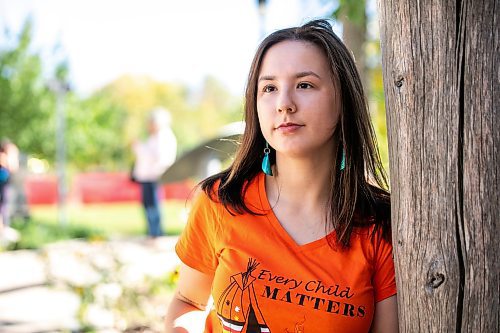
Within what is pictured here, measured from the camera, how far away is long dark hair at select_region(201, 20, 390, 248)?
77.9 inches

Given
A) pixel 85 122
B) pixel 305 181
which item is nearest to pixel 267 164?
pixel 305 181

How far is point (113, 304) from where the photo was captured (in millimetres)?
4402

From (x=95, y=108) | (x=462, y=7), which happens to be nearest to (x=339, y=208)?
(x=462, y=7)

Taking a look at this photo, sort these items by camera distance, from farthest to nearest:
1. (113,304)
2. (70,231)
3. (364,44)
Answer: (70,231)
(364,44)
(113,304)

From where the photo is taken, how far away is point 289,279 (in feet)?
6.22

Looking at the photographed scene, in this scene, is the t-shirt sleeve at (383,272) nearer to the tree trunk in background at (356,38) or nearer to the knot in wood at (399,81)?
the knot in wood at (399,81)

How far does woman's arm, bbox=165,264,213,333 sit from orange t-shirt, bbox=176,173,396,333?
5.0 inches

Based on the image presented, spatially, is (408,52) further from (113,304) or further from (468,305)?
(113,304)

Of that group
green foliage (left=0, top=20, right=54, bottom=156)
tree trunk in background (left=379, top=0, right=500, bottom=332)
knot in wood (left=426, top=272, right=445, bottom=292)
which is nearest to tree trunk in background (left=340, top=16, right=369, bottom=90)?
tree trunk in background (left=379, top=0, right=500, bottom=332)

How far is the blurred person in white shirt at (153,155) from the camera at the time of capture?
29.4ft

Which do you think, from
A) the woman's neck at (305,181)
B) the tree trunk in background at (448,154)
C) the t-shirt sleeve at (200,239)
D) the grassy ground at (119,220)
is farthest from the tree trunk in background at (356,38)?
the tree trunk in background at (448,154)

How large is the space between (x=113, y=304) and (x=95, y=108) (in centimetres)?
1842

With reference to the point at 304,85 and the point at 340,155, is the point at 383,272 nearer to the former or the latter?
the point at 340,155

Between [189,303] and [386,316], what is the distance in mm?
649
